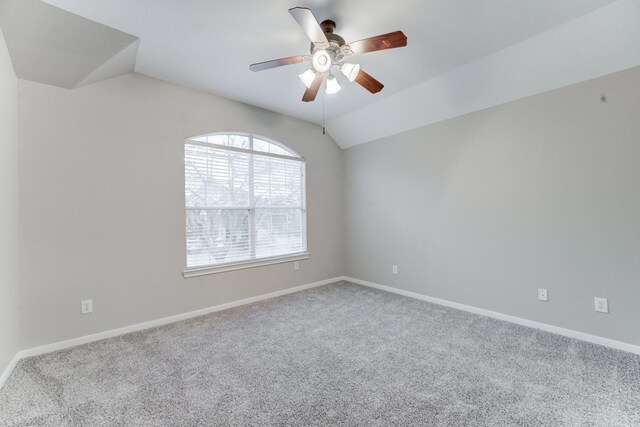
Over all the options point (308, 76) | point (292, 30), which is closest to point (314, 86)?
point (308, 76)

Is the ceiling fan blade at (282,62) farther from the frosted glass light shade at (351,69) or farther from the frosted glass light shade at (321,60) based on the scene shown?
the frosted glass light shade at (351,69)

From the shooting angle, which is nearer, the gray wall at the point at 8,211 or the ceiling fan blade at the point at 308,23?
the ceiling fan blade at the point at 308,23

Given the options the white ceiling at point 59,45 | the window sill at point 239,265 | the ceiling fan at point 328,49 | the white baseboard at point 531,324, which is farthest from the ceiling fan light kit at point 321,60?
the white baseboard at point 531,324

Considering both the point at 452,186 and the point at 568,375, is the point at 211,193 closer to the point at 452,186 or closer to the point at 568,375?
the point at 452,186

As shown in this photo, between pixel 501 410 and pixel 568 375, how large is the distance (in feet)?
2.51

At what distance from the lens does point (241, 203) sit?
12.3 ft

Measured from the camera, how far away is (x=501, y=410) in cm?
167

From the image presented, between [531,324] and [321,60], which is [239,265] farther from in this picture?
[531,324]

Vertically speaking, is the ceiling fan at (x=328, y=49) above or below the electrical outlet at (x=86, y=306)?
above

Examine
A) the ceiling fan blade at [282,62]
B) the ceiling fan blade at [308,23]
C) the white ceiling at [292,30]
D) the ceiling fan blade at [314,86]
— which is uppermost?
the white ceiling at [292,30]

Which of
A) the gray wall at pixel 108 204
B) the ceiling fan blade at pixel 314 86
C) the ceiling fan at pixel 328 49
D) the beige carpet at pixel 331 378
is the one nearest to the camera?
the beige carpet at pixel 331 378

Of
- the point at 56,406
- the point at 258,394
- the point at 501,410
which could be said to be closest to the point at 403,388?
the point at 501,410

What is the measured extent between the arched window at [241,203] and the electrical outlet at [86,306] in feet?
2.81

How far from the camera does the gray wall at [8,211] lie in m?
2.01
